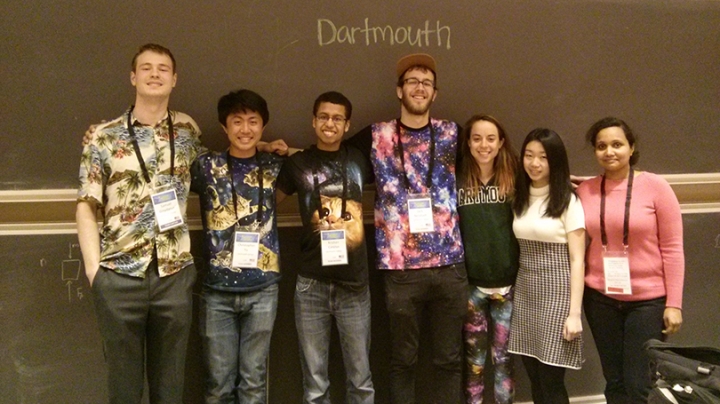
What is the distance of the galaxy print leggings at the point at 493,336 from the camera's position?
1.97 metres

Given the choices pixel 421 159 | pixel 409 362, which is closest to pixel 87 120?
pixel 421 159

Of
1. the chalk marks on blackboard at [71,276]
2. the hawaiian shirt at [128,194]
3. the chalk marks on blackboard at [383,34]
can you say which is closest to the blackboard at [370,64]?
the chalk marks on blackboard at [383,34]

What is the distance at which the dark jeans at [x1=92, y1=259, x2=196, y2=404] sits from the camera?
1610 millimetres

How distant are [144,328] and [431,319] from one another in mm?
1149

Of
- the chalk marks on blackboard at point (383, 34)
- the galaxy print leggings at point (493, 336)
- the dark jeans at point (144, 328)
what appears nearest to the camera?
the dark jeans at point (144, 328)

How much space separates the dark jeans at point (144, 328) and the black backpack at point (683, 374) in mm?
1715

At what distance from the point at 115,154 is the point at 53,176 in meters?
0.68

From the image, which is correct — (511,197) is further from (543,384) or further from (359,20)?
(359,20)

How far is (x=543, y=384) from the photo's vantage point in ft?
6.18

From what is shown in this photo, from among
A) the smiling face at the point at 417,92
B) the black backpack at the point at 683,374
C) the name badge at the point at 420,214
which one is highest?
the smiling face at the point at 417,92

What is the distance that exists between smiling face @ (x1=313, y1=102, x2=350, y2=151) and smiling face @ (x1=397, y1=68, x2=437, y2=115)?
30 cm

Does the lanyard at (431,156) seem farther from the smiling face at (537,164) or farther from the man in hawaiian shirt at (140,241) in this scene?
the man in hawaiian shirt at (140,241)

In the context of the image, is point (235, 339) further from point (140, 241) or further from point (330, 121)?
point (330, 121)

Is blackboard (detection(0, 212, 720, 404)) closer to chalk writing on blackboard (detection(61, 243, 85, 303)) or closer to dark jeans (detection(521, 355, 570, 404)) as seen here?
chalk writing on blackboard (detection(61, 243, 85, 303))
